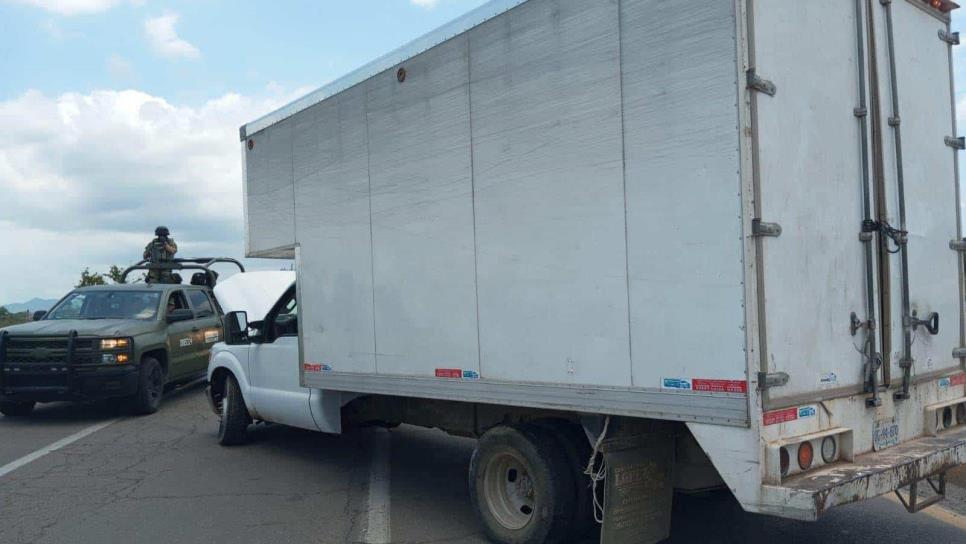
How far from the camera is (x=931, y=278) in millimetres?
5457

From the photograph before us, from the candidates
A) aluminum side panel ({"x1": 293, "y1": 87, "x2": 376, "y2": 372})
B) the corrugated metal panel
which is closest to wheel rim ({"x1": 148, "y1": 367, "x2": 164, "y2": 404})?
the corrugated metal panel

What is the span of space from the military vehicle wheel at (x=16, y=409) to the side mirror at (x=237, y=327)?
518 centimetres

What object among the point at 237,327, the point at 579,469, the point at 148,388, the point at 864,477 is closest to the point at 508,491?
the point at 579,469

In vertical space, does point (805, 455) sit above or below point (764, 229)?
below

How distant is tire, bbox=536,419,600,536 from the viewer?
5098 mm

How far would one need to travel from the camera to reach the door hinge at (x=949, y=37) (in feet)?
18.9

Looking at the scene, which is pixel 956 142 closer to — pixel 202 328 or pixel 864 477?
pixel 864 477

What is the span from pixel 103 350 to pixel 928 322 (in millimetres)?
10336

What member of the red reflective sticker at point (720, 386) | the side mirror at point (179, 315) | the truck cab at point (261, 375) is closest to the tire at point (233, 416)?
the truck cab at point (261, 375)

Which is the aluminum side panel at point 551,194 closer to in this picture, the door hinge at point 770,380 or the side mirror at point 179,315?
the door hinge at point 770,380

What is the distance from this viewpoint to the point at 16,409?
12.0 m

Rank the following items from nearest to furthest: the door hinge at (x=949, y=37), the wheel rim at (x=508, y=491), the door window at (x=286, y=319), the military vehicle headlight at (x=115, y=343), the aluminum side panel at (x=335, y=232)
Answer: the wheel rim at (x=508, y=491) < the door hinge at (x=949, y=37) < the aluminum side panel at (x=335, y=232) < the door window at (x=286, y=319) < the military vehicle headlight at (x=115, y=343)

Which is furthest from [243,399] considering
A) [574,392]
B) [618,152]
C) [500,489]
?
[618,152]

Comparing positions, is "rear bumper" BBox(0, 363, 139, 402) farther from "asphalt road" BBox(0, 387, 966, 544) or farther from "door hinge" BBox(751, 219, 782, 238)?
"door hinge" BBox(751, 219, 782, 238)
